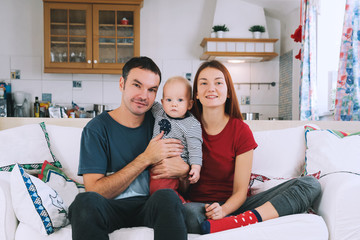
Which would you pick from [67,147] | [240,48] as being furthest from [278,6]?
[67,147]

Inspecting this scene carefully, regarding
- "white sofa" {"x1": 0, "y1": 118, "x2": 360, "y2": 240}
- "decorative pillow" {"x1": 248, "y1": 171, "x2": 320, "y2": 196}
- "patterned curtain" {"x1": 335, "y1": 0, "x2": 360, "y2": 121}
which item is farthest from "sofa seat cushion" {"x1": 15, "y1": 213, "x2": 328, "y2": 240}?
"patterned curtain" {"x1": 335, "y1": 0, "x2": 360, "y2": 121}

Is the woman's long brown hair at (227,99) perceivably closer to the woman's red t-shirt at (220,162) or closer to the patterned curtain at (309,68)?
the woman's red t-shirt at (220,162)

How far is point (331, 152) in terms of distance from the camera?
5.79ft

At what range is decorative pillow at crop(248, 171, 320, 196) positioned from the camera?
1625mm

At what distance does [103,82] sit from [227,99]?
2.66m

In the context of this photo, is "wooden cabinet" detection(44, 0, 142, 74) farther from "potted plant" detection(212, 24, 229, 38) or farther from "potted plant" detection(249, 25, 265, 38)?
"potted plant" detection(249, 25, 265, 38)

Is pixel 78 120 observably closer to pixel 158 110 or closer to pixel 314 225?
pixel 158 110

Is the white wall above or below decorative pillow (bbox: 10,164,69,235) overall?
above

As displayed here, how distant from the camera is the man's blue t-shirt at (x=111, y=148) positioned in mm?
1398

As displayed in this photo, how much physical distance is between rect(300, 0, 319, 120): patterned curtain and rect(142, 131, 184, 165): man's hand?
73.9 inches

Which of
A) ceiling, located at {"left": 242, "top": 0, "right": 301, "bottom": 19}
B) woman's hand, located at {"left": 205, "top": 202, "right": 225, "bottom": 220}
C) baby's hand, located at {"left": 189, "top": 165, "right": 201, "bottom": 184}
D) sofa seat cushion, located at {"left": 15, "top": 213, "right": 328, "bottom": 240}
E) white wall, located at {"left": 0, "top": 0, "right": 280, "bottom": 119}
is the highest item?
ceiling, located at {"left": 242, "top": 0, "right": 301, "bottom": 19}

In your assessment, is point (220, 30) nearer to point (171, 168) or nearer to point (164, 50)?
point (164, 50)

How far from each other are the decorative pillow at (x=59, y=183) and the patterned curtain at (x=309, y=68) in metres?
2.15

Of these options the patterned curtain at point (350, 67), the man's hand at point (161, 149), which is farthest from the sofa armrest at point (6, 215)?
the patterned curtain at point (350, 67)
